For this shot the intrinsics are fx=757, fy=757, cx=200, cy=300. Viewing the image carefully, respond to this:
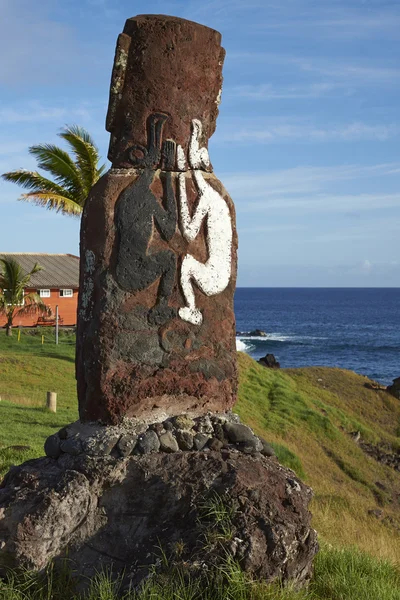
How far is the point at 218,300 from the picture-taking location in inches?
258

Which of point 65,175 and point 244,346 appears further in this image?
point 244,346

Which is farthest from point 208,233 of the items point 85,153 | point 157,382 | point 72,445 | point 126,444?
point 85,153

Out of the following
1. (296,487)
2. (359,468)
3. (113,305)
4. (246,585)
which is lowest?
(359,468)

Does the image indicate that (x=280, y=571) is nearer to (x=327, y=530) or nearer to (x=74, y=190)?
(x=327, y=530)

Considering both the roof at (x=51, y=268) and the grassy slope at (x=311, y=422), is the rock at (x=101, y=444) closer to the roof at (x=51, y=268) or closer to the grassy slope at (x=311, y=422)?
the grassy slope at (x=311, y=422)

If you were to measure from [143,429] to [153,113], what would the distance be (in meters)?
2.64

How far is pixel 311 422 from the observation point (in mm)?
22625

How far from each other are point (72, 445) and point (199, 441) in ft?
3.27

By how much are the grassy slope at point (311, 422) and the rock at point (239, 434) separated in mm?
2647

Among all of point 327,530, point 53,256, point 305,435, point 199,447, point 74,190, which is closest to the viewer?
point 199,447

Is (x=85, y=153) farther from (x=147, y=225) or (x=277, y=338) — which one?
(x=277, y=338)

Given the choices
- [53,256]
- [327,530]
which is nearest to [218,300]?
[327,530]

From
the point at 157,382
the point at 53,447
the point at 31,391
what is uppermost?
the point at 157,382

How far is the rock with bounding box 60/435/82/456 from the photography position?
19.4 ft
